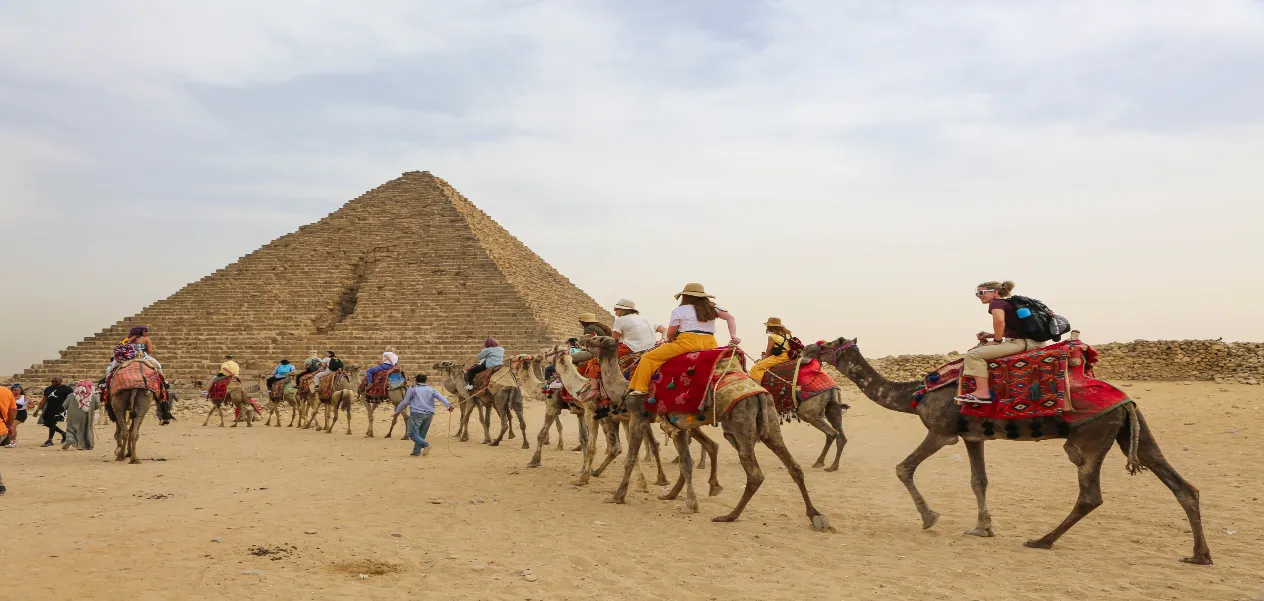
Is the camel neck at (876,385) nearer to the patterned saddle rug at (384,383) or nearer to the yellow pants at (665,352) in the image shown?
the yellow pants at (665,352)

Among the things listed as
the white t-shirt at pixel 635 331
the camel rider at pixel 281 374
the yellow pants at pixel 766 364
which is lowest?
the camel rider at pixel 281 374

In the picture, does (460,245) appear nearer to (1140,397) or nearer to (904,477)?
(1140,397)

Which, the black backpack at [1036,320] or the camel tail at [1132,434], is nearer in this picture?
the camel tail at [1132,434]

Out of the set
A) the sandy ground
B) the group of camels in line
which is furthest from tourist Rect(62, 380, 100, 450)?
the group of camels in line

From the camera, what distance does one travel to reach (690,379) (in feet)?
21.4

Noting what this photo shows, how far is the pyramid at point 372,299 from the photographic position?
1998 inches

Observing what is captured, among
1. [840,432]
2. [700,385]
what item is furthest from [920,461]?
[840,432]

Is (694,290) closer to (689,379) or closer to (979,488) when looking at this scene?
(689,379)

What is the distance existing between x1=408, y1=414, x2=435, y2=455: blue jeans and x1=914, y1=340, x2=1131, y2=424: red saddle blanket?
24.7ft

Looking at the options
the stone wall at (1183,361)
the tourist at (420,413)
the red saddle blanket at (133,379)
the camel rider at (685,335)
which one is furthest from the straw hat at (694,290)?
the stone wall at (1183,361)

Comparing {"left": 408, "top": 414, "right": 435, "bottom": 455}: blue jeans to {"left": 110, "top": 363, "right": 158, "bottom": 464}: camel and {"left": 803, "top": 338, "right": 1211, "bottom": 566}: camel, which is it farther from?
{"left": 803, "top": 338, "right": 1211, "bottom": 566}: camel

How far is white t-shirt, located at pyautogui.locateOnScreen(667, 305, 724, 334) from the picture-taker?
6754 millimetres


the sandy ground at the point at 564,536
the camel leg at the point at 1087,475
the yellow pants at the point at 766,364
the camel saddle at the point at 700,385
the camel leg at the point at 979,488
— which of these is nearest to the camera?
the sandy ground at the point at 564,536

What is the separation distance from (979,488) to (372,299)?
57994 mm
